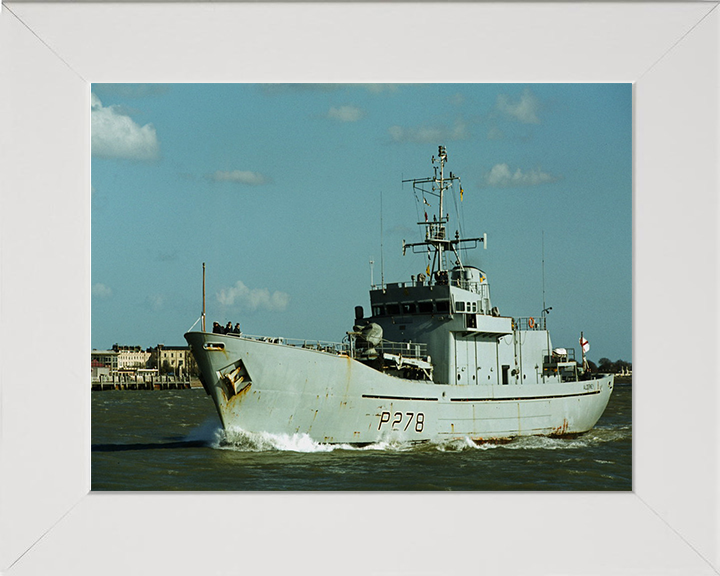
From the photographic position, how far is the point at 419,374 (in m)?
12.2

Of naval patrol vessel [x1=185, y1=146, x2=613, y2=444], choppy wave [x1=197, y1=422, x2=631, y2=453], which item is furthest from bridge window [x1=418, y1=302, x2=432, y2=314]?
choppy wave [x1=197, y1=422, x2=631, y2=453]

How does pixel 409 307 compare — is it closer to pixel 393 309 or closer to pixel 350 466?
pixel 393 309

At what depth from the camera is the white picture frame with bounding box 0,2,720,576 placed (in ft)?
16.0

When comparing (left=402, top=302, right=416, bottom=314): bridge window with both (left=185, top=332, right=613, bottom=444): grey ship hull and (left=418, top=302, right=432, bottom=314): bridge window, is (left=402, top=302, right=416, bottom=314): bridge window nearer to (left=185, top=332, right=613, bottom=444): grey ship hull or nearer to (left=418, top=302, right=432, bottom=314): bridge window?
(left=418, top=302, right=432, bottom=314): bridge window

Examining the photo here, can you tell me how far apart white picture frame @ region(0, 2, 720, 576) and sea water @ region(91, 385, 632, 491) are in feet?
7.57

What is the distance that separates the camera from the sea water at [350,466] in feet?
28.6
